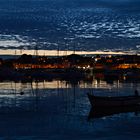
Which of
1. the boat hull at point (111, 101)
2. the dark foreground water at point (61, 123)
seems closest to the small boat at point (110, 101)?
the boat hull at point (111, 101)

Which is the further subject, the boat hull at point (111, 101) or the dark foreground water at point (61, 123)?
the boat hull at point (111, 101)

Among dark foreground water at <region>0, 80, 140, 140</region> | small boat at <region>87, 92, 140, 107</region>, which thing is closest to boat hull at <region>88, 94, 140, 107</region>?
small boat at <region>87, 92, 140, 107</region>

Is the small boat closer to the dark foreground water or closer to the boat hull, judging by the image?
the boat hull

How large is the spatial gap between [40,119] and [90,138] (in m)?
8.04

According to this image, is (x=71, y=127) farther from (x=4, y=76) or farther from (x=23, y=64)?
(x=23, y=64)

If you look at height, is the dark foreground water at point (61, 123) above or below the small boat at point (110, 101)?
below

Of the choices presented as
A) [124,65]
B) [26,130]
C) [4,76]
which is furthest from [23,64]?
[26,130]

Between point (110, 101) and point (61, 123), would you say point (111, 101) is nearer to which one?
point (110, 101)

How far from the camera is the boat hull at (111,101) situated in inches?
1553

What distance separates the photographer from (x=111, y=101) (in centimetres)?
3975

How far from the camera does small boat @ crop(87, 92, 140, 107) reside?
129ft

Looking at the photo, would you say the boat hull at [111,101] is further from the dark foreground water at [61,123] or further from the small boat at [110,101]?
the dark foreground water at [61,123]

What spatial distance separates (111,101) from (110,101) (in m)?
0.11

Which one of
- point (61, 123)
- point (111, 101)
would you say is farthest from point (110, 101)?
point (61, 123)
